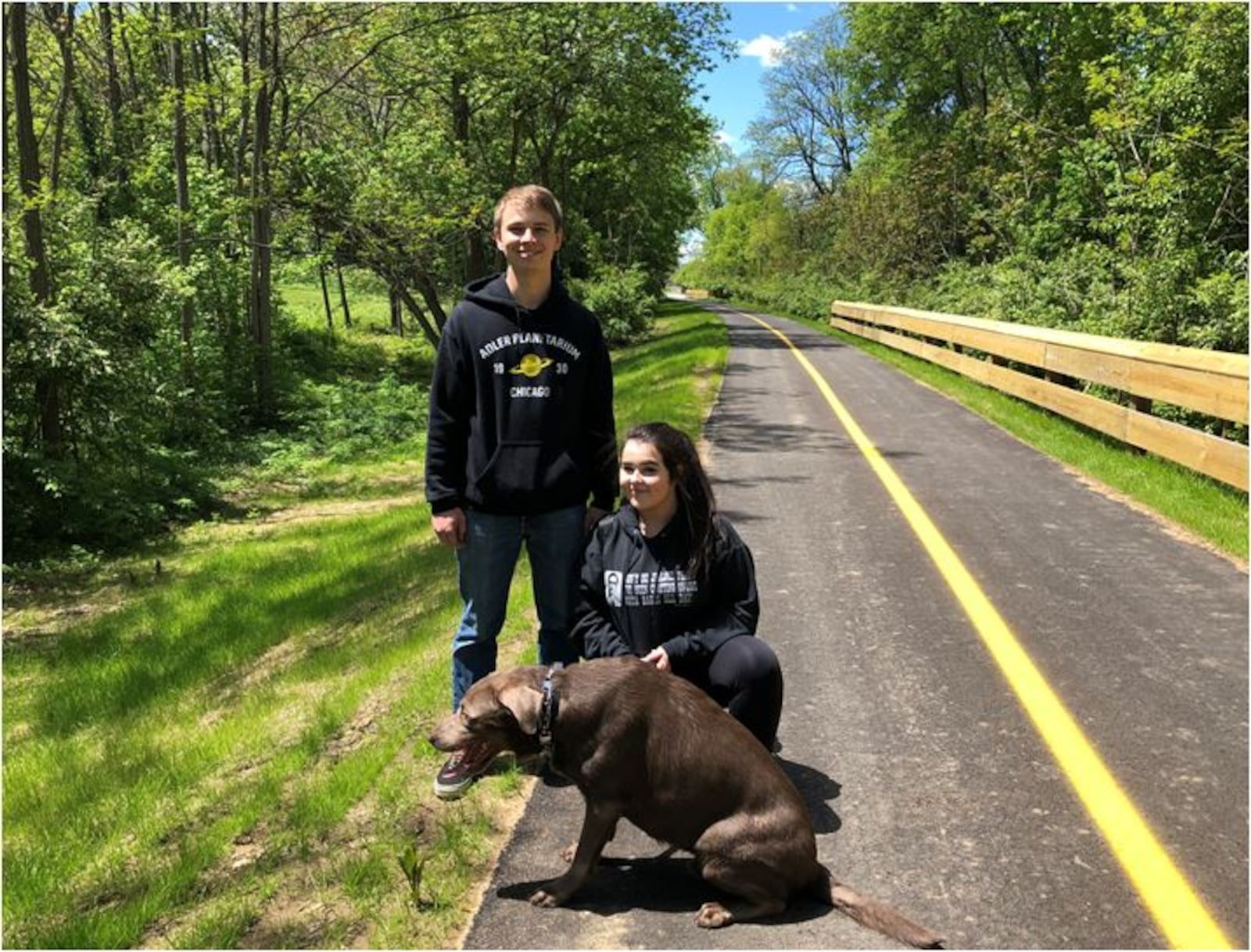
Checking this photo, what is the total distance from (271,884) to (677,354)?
21369 millimetres

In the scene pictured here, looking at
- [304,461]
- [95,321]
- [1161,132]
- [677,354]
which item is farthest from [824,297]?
[95,321]

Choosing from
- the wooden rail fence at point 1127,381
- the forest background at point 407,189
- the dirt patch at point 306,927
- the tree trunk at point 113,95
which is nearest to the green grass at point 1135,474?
the wooden rail fence at point 1127,381

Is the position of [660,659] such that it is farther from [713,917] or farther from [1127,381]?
[1127,381]

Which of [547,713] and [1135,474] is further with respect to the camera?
[1135,474]

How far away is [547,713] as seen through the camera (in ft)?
9.14

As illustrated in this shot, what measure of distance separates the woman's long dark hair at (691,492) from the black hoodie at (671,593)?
0.02m

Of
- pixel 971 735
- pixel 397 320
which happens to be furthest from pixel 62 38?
pixel 397 320

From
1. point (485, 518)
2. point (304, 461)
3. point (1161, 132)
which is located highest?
point (1161, 132)

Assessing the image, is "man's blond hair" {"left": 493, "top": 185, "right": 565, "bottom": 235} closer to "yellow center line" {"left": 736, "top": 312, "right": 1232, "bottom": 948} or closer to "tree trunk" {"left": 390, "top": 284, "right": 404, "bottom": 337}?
"yellow center line" {"left": 736, "top": 312, "right": 1232, "bottom": 948}

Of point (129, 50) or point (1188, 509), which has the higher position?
point (129, 50)

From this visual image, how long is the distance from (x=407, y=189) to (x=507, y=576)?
60.3 feet

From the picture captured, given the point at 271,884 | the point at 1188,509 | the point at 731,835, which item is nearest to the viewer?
the point at 731,835

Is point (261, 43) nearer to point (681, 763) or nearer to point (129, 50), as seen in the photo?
point (129, 50)

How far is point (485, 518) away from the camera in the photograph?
12.3 feet
